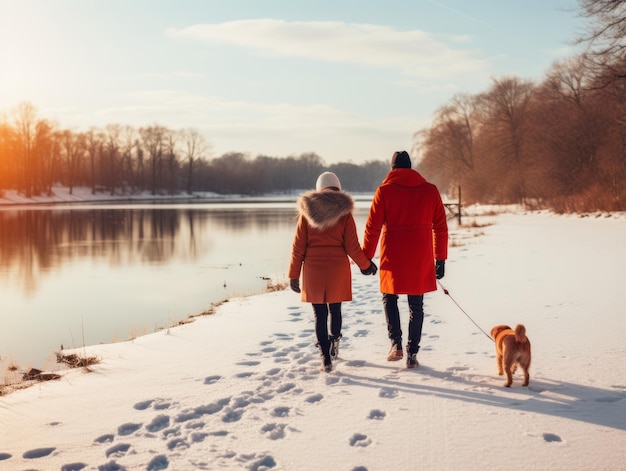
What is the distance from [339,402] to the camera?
4.16 meters

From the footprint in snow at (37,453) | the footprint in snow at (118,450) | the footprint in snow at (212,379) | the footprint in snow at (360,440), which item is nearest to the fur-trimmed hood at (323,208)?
the footprint in snow at (212,379)

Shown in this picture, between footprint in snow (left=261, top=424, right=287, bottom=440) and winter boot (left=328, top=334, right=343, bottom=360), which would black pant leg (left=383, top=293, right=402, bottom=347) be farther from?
footprint in snow (left=261, top=424, right=287, bottom=440)

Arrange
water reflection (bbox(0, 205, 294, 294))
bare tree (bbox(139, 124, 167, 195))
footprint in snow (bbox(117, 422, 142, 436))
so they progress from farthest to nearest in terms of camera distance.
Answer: bare tree (bbox(139, 124, 167, 195)), water reflection (bbox(0, 205, 294, 294)), footprint in snow (bbox(117, 422, 142, 436))

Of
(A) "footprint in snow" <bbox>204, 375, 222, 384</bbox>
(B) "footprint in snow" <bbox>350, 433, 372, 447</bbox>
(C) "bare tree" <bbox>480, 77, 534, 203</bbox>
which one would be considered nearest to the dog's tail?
(B) "footprint in snow" <bbox>350, 433, 372, 447</bbox>

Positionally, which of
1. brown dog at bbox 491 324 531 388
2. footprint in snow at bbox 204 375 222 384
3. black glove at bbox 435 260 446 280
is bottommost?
footprint in snow at bbox 204 375 222 384

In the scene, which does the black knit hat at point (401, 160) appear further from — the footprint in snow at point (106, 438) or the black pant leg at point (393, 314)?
the footprint in snow at point (106, 438)

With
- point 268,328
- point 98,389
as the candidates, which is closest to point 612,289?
point 268,328

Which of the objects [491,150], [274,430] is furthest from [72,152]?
[274,430]

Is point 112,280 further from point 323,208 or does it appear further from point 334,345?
point 323,208

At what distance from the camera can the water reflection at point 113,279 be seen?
9.45m

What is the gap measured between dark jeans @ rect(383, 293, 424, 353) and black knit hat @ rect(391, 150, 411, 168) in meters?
1.24

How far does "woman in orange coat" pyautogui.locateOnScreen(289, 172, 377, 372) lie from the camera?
4.72 meters

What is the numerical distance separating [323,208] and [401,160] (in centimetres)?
89

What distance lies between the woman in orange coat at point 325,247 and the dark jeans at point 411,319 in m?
0.40
